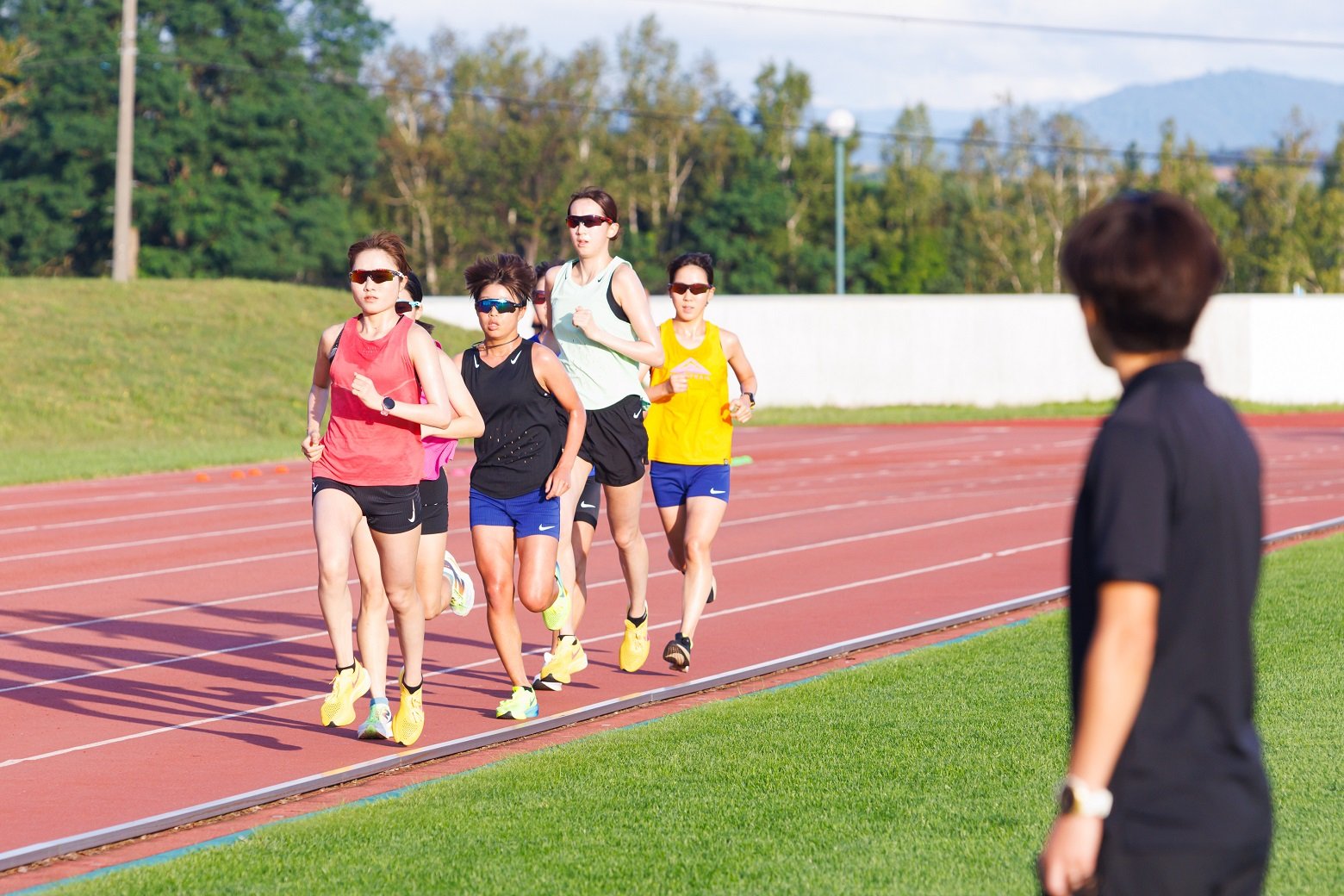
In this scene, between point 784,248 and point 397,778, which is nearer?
point 397,778

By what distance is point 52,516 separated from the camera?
18078 mm

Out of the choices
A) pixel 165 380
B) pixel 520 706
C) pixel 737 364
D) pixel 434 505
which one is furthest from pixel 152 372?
pixel 520 706

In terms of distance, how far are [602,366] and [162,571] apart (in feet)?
21.0

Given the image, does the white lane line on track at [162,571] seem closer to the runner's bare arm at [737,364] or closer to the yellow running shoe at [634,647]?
the yellow running shoe at [634,647]

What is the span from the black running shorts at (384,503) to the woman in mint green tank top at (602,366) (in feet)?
3.64

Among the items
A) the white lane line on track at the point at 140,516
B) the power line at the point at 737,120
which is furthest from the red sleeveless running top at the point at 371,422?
the power line at the point at 737,120

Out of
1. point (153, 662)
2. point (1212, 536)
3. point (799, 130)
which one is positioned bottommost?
point (153, 662)

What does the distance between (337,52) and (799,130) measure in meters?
19.1

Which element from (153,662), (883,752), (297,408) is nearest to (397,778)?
(883,752)

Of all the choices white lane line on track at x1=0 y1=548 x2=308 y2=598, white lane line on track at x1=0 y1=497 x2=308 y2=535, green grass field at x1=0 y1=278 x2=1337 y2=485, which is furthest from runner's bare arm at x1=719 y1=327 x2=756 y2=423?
green grass field at x1=0 y1=278 x2=1337 y2=485

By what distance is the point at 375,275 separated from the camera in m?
7.36

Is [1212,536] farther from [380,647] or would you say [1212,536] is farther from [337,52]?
[337,52]

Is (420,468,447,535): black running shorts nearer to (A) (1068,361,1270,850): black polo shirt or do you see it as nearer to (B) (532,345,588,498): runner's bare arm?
(B) (532,345,588,498): runner's bare arm

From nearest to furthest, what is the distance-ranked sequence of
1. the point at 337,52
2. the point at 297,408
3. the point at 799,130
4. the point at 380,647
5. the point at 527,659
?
the point at 380,647 < the point at 527,659 < the point at 297,408 < the point at 337,52 < the point at 799,130
